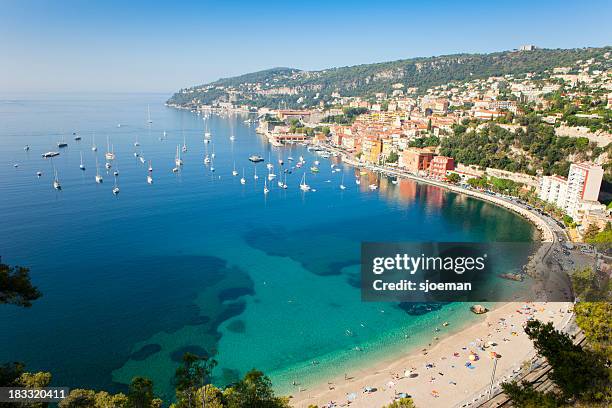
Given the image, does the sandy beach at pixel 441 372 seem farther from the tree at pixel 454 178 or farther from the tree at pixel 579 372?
the tree at pixel 454 178

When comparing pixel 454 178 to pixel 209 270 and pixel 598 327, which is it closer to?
pixel 209 270

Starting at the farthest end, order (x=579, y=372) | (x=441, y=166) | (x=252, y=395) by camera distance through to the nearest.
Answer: (x=441, y=166) → (x=252, y=395) → (x=579, y=372)

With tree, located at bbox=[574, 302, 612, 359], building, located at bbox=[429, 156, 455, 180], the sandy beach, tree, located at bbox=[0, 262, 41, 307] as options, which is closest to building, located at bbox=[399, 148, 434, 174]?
building, located at bbox=[429, 156, 455, 180]

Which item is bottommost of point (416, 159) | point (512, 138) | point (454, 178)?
point (454, 178)

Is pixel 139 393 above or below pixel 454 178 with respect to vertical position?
above

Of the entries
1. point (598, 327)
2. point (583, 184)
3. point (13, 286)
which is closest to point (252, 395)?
point (13, 286)

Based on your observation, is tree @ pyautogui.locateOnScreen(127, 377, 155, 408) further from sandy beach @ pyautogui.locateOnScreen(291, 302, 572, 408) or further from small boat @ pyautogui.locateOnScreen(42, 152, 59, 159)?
small boat @ pyautogui.locateOnScreen(42, 152, 59, 159)
